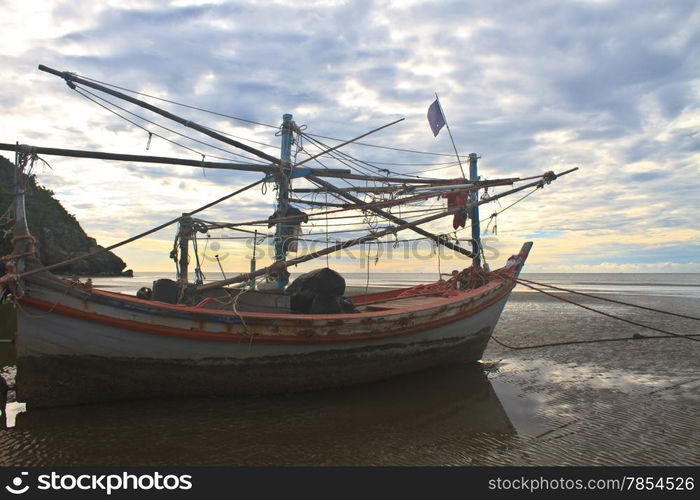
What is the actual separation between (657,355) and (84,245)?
62500 millimetres

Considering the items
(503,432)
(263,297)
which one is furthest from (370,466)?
(263,297)

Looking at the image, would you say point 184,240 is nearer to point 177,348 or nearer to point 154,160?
point 154,160

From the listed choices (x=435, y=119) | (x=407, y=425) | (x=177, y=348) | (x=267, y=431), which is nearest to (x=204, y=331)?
(x=177, y=348)

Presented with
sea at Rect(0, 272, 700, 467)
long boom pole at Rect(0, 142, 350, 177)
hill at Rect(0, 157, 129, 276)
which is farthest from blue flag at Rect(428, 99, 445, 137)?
hill at Rect(0, 157, 129, 276)

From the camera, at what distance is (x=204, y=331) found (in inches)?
254

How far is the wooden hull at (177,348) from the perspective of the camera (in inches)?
235

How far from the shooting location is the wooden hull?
235 inches

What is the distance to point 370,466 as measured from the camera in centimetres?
481

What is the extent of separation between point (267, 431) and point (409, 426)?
1.97m

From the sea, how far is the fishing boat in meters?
0.36

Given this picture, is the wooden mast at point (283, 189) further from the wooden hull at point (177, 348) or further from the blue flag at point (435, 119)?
the blue flag at point (435, 119)

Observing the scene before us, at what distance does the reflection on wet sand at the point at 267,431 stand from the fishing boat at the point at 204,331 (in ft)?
1.27

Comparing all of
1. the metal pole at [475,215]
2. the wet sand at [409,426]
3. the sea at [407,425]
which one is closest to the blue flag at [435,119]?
the metal pole at [475,215]

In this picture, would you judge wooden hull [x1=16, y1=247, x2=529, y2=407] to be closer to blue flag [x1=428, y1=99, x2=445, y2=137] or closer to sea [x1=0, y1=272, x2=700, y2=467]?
sea [x1=0, y1=272, x2=700, y2=467]
